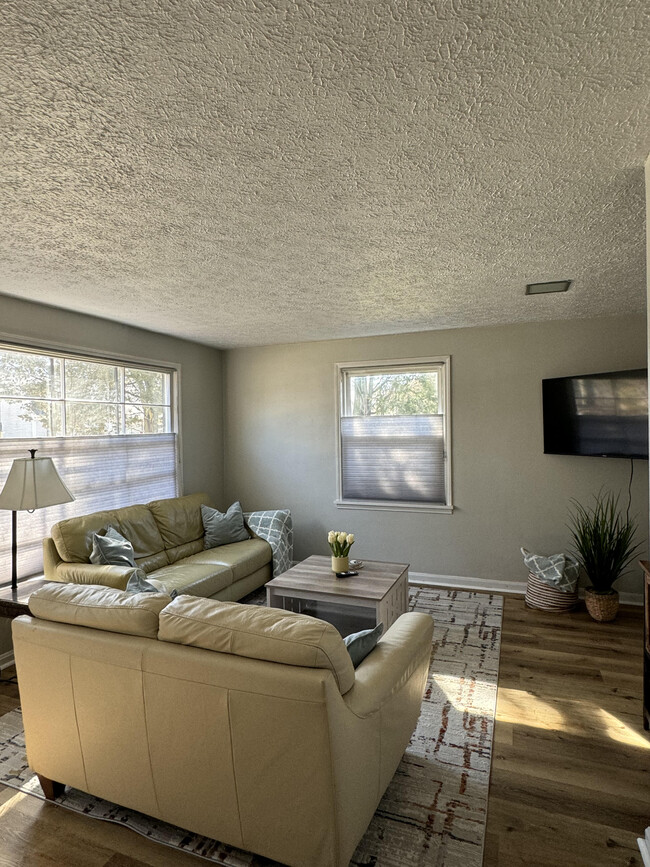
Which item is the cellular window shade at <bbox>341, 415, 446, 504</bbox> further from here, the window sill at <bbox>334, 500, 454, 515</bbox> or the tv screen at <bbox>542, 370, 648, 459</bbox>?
the tv screen at <bbox>542, 370, 648, 459</bbox>

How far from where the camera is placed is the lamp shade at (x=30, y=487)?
290 centimetres

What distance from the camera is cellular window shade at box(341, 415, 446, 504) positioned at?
488 cm

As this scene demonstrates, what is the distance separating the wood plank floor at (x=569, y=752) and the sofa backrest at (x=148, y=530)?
2.74m

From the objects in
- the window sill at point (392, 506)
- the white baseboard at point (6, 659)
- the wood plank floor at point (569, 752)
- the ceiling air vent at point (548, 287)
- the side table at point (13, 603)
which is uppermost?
the ceiling air vent at point (548, 287)

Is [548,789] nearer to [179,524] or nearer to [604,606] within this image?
[604,606]

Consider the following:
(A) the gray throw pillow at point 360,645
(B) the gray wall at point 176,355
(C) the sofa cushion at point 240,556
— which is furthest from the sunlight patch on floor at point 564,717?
(B) the gray wall at point 176,355

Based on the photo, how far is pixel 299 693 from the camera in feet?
4.88

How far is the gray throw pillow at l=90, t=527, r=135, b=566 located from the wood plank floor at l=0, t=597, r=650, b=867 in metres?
0.87

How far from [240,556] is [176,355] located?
216 cm

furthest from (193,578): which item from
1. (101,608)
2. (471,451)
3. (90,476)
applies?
(471,451)

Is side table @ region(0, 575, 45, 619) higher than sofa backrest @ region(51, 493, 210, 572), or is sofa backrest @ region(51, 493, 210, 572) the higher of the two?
sofa backrest @ region(51, 493, 210, 572)

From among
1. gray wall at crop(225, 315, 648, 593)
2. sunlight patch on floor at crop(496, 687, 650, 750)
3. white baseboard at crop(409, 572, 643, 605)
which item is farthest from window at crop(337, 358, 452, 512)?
sunlight patch on floor at crop(496, 687, 650, 750)

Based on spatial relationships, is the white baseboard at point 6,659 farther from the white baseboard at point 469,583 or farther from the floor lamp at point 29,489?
the white baseboard at point 469,583

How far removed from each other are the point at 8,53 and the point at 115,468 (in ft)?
11.7
